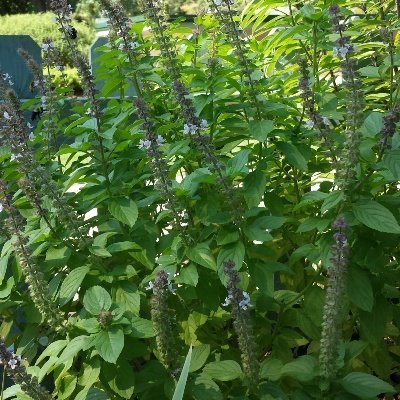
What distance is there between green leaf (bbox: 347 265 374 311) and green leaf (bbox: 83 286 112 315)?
2.65ft

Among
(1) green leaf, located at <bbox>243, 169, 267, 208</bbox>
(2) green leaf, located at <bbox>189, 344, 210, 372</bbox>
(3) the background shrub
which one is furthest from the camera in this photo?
(3) the background shrub

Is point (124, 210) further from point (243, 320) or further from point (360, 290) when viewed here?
point (360, 290)

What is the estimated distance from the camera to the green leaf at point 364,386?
2178mm

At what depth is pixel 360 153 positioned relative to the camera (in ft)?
7.75

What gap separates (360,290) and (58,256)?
3.47ft

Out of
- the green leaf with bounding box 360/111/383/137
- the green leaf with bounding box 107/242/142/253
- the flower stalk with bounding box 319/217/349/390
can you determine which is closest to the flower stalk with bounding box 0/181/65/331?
the green leaf with bounding box 107/242/142/253

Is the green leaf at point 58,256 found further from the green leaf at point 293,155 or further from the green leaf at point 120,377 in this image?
the green leaf at point 293,155

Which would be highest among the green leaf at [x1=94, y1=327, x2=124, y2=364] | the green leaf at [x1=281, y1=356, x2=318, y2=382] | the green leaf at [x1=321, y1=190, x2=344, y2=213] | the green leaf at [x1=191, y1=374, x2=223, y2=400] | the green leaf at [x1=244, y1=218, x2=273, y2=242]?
the green leaf at [x1=321, y1=190, x2=344, y2=213]

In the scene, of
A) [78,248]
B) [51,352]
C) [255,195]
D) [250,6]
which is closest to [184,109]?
[255,195]

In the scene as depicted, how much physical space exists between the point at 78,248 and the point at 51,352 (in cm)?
44

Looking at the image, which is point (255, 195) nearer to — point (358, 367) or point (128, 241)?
point (128, 241)

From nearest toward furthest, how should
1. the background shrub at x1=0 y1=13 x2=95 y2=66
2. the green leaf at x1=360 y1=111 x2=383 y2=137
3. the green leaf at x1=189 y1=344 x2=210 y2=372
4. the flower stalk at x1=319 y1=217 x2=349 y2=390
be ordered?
1. the flower stalk at x1=319 y1=217 x2=349 y2=390
2. the green leaf at x1=189 y1=344 x2=210 y2=372
3. the green leaf at x1=360 y1=111 x2=383 y2=137
4. the background shrub at x1=0 y1=13 x2=95 y2=66

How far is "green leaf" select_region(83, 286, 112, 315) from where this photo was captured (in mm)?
2370

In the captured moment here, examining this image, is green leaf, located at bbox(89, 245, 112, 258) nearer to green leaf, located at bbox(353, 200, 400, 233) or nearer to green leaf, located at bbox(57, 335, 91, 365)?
green leaf, located at bbox(57, 335, 91, 365)
